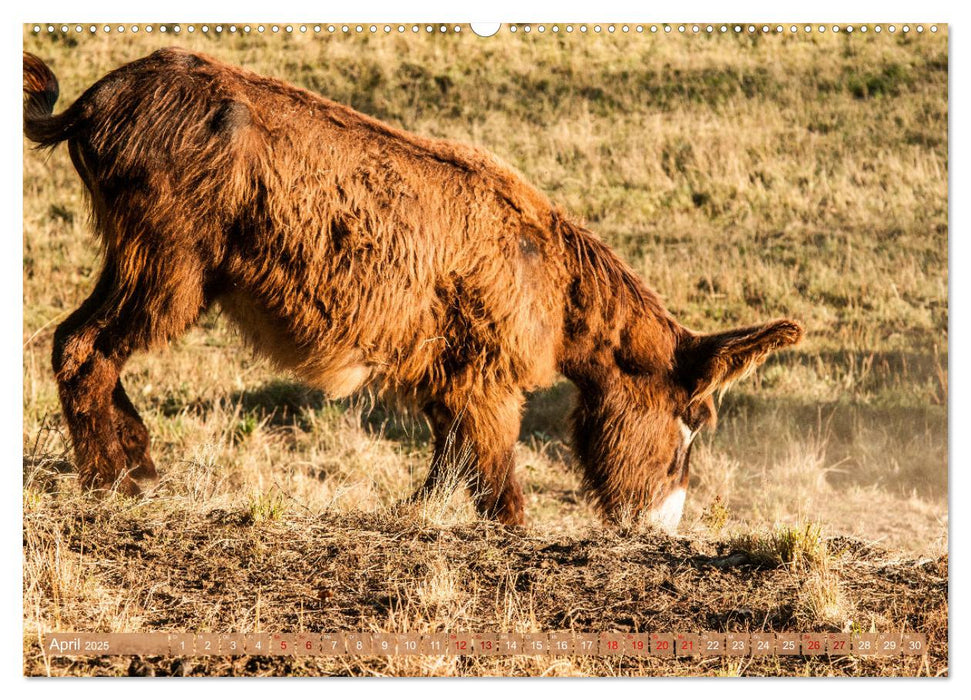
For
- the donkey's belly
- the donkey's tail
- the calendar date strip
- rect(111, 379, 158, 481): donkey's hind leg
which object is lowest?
the calendar date strip

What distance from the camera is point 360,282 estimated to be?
4961 millimetres

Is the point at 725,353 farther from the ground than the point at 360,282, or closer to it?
closer to it

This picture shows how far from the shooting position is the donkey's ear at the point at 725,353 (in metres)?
5.15

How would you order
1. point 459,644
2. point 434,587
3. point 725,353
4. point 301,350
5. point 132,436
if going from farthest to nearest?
point 132,436, point 725,353, point 301,350, point 434,587, point 459,644

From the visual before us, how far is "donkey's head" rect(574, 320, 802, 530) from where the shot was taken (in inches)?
222

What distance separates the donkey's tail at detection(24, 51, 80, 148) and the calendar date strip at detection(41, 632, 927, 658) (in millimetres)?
2484

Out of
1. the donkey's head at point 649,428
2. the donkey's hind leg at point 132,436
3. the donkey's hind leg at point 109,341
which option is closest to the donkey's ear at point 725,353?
the donkey's head at point 649,428

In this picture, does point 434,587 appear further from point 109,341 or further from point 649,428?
point 109,341

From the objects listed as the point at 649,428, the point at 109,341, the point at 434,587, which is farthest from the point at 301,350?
the point at 649,428

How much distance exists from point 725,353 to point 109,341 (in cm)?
320

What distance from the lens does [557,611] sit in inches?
163

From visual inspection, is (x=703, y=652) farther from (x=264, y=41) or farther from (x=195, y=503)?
(x=264, y=41)

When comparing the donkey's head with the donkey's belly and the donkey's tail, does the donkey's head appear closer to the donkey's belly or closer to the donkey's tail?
the donkey's belly

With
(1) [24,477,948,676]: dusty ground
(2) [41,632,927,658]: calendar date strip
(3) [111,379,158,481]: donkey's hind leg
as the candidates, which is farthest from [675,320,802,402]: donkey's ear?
(3) [111,379,158,481]: donkey's hind leg
